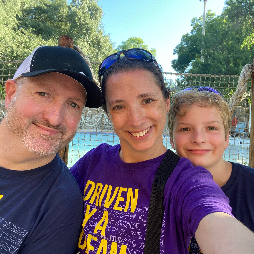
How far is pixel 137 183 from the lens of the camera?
1.20 m

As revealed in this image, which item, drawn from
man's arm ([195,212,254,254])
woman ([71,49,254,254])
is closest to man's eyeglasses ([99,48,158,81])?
woman ([71,49,254,254])

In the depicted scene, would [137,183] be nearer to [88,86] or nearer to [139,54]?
[88,86]

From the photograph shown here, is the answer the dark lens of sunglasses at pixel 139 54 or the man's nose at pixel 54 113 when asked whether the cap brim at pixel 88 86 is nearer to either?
the man's nose at pixel 54 113

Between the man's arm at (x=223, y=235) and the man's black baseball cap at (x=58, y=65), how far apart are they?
107 centimetres

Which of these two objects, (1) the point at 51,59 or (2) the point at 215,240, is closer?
(2) the point at 215,240

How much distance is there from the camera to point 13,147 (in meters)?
1.37

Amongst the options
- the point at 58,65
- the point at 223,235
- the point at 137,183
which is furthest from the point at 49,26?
the point at 223,235

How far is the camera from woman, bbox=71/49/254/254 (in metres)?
0.91

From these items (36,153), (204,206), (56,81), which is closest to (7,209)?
(36,153)

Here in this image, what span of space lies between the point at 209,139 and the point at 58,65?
1.16m

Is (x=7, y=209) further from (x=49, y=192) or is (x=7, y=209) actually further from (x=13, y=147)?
(x=13, y=147)

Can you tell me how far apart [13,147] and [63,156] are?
1176 mm

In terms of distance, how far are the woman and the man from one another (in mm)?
159

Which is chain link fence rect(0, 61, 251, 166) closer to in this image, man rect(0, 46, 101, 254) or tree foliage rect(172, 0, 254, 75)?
man rect(0, 46, 101, 254)
